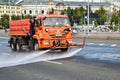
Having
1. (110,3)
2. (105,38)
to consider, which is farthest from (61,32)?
(110,3)

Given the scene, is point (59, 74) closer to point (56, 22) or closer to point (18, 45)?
point (56, 22)

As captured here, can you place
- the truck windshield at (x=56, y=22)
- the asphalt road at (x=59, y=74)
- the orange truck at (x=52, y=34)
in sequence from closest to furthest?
the asphalt road at (x=59, y=74)
the orange truck at (x=52, y=34)
the truck windshield at (x=56, y=22)

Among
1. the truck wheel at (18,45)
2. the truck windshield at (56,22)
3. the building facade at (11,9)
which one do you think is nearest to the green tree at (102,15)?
the building facade at (11,9)

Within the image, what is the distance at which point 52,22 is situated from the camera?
2158 cm

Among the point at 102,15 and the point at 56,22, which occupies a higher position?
the point at 56,22

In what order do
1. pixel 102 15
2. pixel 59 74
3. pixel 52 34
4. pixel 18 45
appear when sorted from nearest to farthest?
pixel 59 74, pixel 52 34, pixel 18 45, pixel 102 15

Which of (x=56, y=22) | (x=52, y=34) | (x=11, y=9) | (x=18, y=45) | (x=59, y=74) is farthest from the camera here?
(x=11, y=9)

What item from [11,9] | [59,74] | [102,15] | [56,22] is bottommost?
[102,15]

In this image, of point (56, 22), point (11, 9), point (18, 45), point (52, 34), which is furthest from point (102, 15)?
point (52, 34)

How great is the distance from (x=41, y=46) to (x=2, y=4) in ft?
475

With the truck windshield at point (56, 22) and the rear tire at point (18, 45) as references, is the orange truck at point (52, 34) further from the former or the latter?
the rear tire at point (18, 45)

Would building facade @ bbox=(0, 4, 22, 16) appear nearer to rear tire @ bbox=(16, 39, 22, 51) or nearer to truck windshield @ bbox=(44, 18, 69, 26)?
rear tire @ bbox=(16, 39, 22, 51)

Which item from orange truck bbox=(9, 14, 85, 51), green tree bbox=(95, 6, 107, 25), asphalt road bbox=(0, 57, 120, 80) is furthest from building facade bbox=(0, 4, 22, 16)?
asphalt road bbox=(0, 57, 120, 80)

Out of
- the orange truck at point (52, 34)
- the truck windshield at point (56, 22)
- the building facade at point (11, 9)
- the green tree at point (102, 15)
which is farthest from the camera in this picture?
the building facade at point (11, 9)
